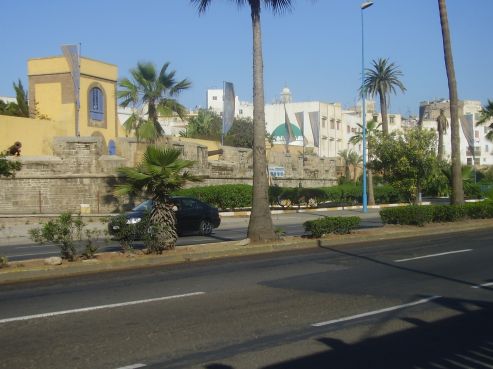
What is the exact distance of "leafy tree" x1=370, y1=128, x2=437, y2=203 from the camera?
2536 centimetres

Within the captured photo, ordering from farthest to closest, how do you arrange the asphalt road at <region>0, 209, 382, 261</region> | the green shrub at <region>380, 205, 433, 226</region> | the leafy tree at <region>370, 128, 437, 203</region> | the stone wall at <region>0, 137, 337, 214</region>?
the stone wall at <region>0, 137, 337, 214</region>, the leafy tree at <region>370, 128, 437, 203</region>, the green shrub at <region>380, 205, 433, 226</region>, the asphalt road at <region>0, 209, 382, 261</region>

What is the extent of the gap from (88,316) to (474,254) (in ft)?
33.5

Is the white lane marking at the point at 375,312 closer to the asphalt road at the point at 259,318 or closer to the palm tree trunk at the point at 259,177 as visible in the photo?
the asphalt road at the point at 259,318

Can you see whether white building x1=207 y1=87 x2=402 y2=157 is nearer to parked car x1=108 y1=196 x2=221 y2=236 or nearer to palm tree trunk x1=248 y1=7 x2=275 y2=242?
parked car x1=108 y1=196 x2=221 y2=236

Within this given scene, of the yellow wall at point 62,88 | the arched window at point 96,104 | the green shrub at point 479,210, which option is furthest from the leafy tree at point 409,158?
the arched window at point 96,104

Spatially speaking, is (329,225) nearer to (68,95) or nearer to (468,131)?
(68,95)

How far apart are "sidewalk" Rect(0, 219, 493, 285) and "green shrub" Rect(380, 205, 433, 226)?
324mm

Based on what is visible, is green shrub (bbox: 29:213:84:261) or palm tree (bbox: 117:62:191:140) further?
palm tree (bbox: 117:62:191:140)

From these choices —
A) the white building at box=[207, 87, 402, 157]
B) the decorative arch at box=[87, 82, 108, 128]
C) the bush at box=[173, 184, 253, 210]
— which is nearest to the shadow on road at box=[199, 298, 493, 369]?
the bush at box=[173, 184, 253, 210]

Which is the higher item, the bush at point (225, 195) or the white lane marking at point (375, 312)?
the bush at point (225, 195)

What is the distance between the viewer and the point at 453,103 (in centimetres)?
2395

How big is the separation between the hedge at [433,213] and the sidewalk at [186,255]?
0.37 m

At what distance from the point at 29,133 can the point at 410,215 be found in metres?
26.4

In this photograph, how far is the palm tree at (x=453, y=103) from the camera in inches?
922
